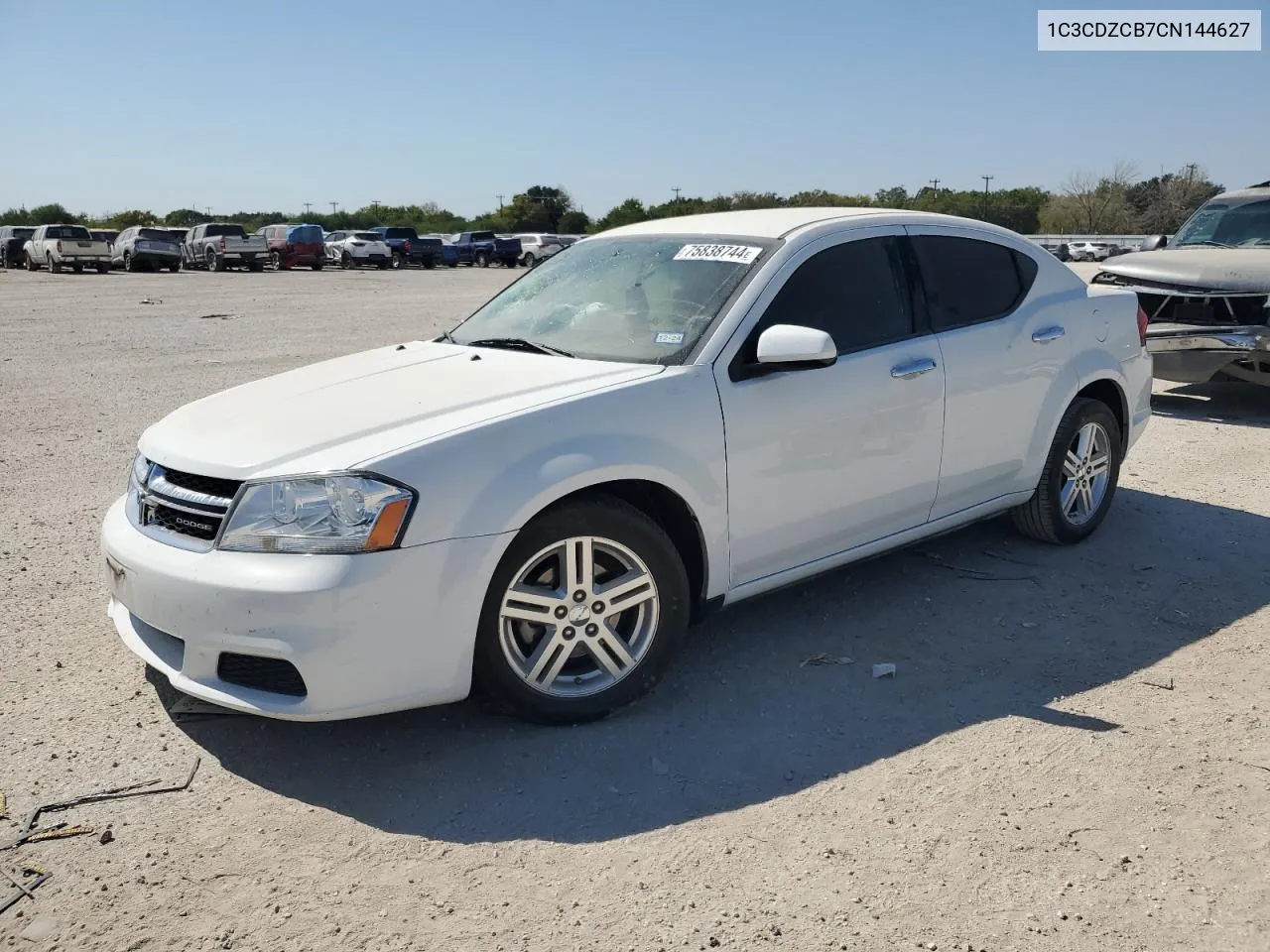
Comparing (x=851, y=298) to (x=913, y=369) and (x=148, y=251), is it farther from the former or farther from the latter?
(x=148, y=251)

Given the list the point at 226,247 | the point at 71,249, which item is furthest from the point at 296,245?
the point at 71,249

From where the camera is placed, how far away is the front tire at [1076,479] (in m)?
5.45

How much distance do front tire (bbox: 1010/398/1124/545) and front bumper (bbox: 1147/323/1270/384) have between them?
3.78 metres

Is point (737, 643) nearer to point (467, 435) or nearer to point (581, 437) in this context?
point (581, 437)

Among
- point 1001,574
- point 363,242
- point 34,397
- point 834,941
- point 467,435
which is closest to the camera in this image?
point 834,941

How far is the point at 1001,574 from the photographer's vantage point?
5.27m

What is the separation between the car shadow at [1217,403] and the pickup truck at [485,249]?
43437mm

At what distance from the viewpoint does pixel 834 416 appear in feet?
14.0

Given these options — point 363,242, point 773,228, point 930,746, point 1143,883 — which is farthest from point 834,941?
point 363,242

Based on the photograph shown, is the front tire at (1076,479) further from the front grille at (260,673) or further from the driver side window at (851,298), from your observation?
the front grille at (260,673)

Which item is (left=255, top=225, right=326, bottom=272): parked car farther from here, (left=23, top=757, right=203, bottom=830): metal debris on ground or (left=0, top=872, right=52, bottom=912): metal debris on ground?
(left=0, top=872, right=52, bottom=912): metal debris on ground

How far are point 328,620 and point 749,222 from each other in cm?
258

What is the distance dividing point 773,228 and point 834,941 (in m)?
2.88

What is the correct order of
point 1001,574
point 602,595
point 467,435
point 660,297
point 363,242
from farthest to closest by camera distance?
point 363,242, point 1001,574, point 660,297, point 602,595, point 467,435
